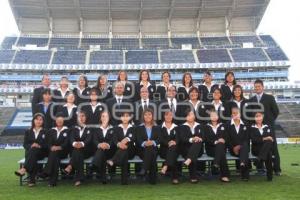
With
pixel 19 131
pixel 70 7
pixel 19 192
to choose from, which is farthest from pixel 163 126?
pixel 70 7

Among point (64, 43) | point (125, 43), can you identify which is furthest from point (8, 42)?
point (125, 43)

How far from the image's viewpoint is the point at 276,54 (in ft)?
140

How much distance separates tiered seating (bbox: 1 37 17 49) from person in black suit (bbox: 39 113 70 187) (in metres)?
38.9

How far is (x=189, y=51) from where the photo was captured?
43062 millimetres

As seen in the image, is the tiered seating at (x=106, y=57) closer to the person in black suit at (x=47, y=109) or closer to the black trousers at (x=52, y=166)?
the person in black suit at (x=47, y=109)

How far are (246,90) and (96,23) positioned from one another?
16.9m

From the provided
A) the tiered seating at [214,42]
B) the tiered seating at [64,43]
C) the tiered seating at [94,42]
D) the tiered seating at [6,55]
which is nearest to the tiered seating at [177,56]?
the tiered seating at [214,42]

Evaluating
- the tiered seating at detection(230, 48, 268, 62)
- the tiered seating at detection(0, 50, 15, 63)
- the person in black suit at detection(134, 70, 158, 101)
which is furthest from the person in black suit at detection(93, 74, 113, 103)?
the tiered seating at detection(0, 50, 15, 63)

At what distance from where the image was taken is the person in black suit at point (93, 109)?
7.11m

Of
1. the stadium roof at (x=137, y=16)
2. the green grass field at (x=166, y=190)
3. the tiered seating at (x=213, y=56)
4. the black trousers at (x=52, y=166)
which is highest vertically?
the stadium roof at (x=137, y=16)

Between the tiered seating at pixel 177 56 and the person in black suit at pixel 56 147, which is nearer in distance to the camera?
the person in black suit at pixel 56 147

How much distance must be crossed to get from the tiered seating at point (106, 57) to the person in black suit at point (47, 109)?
3432cm

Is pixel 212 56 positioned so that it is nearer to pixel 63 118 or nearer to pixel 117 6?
pixel 117 6

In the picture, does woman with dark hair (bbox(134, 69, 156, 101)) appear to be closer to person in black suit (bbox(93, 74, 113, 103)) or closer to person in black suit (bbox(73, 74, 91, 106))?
person in black suit (bbox(93, 74, 113, 103))
